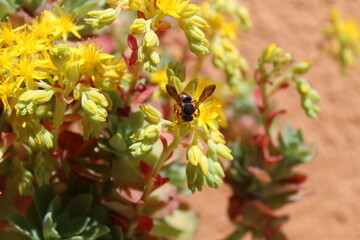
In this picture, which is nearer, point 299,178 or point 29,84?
point 29,84

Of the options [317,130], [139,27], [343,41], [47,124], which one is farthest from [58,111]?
[317,130]

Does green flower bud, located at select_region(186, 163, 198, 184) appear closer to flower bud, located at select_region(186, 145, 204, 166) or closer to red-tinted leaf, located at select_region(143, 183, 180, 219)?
flower bud, located at select_region(186, 145, 204, 166)

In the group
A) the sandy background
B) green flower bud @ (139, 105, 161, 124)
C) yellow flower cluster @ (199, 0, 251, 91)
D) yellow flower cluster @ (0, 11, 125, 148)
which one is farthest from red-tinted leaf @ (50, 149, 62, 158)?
the sandy background

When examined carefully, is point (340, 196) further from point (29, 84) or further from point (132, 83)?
point (29, 84)

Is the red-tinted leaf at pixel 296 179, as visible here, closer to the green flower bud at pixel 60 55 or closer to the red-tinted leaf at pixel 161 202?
the red-tinted leaf at pixel 161 202

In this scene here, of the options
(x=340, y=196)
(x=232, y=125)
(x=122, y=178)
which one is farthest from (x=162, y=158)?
(x=340, y=196)

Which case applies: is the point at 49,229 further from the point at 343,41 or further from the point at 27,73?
the point at 343,41
